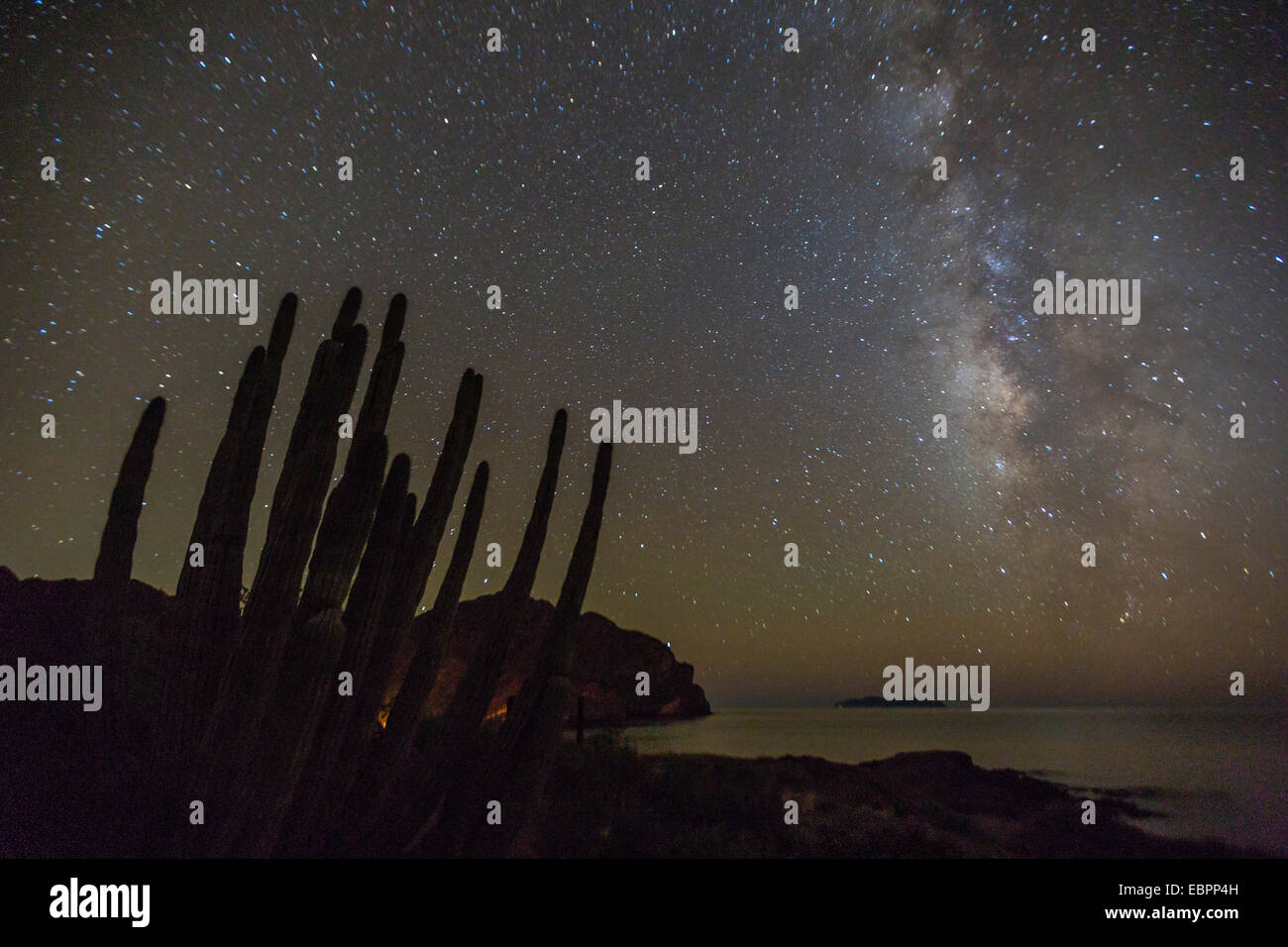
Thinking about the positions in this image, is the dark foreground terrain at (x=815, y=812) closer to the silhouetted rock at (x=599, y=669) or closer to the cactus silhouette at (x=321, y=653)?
the cactus silhouette at (x=321, y=653)

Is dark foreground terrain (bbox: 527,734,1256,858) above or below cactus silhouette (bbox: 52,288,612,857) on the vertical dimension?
below

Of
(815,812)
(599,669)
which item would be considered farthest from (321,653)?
(599,669)

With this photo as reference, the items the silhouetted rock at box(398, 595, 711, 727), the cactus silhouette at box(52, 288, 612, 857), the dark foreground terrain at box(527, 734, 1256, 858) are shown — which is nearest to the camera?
the cactus silhouette at box(52, 288, 612, 857)

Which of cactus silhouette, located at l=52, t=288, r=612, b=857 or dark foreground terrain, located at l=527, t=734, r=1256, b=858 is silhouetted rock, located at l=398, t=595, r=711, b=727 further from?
cactus silhouette, located at l=52, t=288, r=612, b=857

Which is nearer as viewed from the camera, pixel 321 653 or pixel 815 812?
pixel 321 653

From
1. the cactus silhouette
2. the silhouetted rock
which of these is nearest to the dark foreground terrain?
the cactus silhouette

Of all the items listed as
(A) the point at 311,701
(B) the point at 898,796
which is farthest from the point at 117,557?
(B) the point at 898,796

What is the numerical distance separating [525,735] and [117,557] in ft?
8.83

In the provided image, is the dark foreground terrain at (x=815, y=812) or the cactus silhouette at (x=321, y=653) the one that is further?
the dark foreground terrain at (x=815, y=812)

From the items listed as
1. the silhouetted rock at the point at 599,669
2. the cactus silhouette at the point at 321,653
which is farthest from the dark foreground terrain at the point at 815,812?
the silhouetted rock at the point at 599,669

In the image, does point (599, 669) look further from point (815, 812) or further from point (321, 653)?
point (321, 653)

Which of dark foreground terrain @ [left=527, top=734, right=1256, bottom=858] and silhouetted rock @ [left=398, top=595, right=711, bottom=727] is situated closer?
dark foreground terrain @ [left=527, top=734, right=1256, bottom=858]
